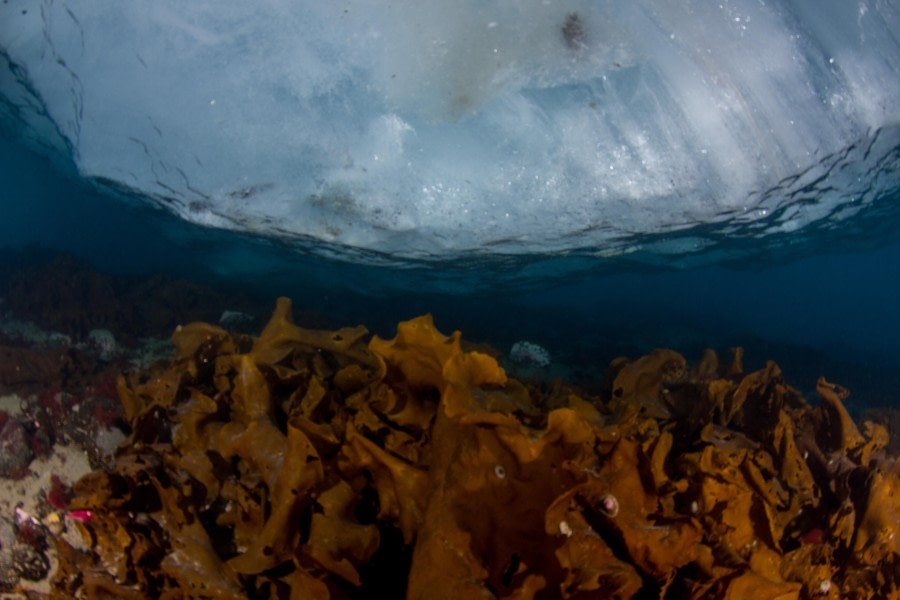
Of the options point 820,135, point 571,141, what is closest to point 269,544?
point 571,141

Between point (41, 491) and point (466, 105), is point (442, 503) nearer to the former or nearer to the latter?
point (41, 491)

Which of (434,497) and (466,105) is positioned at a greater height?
(466,105)

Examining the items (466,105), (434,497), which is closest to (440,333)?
(434,497)

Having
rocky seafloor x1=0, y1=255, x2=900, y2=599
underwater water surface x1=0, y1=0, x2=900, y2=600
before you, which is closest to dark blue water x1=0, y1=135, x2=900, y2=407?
underwater water surface x1=0, y1=0, x2=900, y2=600

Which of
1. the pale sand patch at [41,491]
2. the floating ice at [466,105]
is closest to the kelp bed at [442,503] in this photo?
the pale sand patch at [41,491]

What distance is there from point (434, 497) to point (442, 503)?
0.21ft

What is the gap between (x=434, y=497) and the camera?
2062mm

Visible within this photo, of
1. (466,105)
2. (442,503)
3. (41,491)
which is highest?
(466,105)

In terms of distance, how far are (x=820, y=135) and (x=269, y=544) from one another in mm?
9675

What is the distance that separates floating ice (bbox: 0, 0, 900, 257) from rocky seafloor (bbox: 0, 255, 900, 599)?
4481 millimetres

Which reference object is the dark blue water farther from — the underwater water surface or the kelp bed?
the kelp bed

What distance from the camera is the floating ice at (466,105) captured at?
255 inches

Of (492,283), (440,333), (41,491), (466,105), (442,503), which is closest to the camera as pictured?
(442,503)

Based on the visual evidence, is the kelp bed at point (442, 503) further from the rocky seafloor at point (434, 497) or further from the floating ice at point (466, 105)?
the floating ice at point (466, 105)
